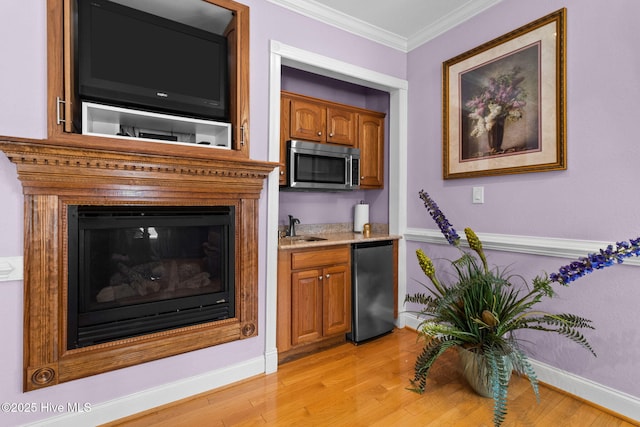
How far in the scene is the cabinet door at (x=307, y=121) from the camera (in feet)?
8.71

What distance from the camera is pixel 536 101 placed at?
2035 millimetres

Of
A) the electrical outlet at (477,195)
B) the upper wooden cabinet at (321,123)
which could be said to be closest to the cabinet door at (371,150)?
the upper wooden cabinet at (321,123)

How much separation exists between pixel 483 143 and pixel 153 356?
107 inches

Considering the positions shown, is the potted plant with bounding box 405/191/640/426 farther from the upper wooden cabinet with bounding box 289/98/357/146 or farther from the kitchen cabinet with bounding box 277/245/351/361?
the upper wooden cabinet with bounding box 289/98/357/146

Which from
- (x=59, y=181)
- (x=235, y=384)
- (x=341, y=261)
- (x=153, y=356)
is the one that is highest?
(x=59, y=181)

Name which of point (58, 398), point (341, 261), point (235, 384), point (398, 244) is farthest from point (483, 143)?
point (58, 398)

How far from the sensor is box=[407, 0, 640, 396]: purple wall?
1.67 m

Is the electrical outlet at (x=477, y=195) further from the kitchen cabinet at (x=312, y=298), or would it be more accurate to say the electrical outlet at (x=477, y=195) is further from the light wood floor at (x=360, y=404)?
the light wood floor at (x=360, y=404)

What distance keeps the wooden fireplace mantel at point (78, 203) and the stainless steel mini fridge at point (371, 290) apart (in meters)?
1.11

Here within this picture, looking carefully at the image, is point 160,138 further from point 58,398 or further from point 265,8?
point 58,398

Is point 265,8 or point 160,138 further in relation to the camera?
point 265,8

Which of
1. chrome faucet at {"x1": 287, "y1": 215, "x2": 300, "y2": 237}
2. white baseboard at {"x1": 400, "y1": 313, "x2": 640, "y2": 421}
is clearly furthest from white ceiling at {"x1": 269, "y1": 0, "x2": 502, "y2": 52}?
white baseboard at {"x1": 400, "y1": 313, "x2": 640, "y2": 421}

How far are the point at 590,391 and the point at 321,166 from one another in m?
2.41

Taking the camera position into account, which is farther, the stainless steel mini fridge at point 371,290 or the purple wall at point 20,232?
the stainless steel mini fridge at point 371,290
